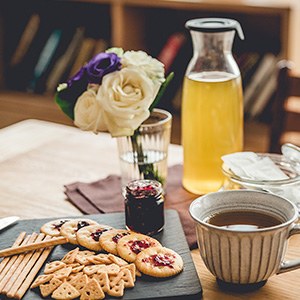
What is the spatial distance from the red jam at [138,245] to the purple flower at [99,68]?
0.32 m

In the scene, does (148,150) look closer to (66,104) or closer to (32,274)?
(66,104)

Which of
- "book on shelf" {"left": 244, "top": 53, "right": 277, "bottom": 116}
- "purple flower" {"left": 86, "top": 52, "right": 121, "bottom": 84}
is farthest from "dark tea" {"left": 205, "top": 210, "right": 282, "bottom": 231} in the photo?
"book on shelf" {"left": 244, "top": 53, "right": 277, "bottom": 116}

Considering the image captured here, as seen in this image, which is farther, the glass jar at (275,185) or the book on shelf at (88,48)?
the book on shelf at (88,48)

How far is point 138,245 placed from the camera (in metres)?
1.12

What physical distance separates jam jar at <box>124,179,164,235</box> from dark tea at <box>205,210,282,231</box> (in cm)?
14

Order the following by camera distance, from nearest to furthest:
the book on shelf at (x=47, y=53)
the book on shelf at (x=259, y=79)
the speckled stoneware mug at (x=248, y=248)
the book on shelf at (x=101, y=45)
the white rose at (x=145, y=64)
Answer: the speckled stoneware mug at (x=248, y=248) < the white rose at (x=145, y=64) < the book on shelf at (x=259, y=79) < the book on shelf at (x=101, y=45) < the book on shelf at (x=47, y=53)

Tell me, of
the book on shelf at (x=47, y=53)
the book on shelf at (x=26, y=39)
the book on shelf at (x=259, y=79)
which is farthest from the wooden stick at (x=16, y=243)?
the book on shelf at (x=26, y=39)

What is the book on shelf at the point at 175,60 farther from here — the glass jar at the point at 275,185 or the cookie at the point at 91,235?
the cookie at the point at 91,235

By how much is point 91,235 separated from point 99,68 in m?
0.32

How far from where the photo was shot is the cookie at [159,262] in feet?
3.44

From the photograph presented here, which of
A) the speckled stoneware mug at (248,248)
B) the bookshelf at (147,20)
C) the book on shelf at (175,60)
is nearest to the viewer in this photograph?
the speckled stoneware mug at (248,248)

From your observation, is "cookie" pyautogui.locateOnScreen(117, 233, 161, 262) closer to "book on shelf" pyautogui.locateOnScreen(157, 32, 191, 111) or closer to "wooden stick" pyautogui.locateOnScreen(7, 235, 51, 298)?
"wooden stick" pyautogui.locateOnScreen(7, 235, 51, 298)

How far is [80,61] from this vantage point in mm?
3262

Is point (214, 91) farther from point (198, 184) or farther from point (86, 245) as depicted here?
point (86, 245)
